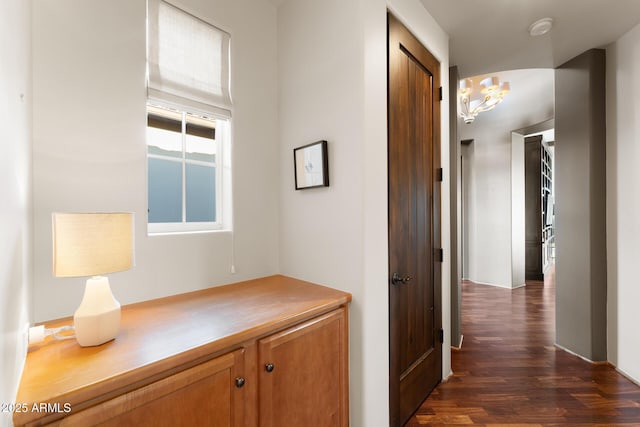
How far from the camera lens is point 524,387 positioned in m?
2.07

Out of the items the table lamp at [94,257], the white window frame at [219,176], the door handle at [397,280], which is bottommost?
the door handle at [397,280]

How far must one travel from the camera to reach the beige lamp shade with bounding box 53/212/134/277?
84 cm

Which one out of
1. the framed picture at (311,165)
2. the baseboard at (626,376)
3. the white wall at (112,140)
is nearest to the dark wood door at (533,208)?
the baseboard at (626,376)

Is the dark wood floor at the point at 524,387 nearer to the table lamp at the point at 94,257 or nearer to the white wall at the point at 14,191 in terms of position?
the table lamp at the point at 94,257

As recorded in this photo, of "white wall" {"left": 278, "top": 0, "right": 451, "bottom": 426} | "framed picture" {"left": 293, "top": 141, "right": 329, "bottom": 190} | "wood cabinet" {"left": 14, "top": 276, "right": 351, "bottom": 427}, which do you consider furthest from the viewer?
"framed picture" {"left": 293, "top": 141, "right": 329, "bottom": 190}

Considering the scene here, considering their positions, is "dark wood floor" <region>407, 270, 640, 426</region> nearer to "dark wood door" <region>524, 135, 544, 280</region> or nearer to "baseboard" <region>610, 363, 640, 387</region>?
"baseboard" <region>610, 363, 640, 387</region>

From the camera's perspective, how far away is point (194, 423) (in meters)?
0.89

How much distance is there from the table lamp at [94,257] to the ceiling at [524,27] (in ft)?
7.38

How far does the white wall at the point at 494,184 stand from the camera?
425cm

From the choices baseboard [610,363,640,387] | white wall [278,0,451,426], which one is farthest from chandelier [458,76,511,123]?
baseboard [610,363,640,387]

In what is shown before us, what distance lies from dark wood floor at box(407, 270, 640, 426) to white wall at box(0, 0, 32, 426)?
1.95m

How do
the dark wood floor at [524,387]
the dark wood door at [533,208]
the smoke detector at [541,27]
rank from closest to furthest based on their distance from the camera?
1. the dark wood floor at [524,387]
2. the smoke detector at [541,27]
3. the dark wood door at [533,208]

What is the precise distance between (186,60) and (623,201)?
339 centimetres

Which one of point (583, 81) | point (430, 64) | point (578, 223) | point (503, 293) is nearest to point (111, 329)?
point (430, 64)
